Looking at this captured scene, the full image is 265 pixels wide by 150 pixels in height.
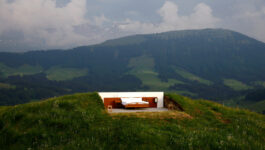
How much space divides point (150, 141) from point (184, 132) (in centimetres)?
330

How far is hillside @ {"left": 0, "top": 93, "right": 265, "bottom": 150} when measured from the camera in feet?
34.6

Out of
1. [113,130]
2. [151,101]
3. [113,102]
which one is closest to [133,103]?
[113,102]

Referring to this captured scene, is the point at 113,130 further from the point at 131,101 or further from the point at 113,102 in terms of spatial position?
the point at 113,102

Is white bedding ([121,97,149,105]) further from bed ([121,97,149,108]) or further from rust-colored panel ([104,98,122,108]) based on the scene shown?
rust-colored panel ([104,98,122,108])

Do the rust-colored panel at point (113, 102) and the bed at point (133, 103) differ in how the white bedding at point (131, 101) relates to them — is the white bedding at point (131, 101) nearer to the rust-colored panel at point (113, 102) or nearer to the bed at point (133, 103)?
the bed at point (133, 103)

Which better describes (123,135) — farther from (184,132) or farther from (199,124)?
(199,124)

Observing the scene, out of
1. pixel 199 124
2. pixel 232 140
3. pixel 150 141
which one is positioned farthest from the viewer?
pixel 199 124

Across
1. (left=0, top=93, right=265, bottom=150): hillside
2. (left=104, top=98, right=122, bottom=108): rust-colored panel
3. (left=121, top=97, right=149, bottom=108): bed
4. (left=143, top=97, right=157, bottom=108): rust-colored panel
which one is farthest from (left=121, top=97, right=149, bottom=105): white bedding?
(left=0, top=93, right=265, bottom=150): hillside

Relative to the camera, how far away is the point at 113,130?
12.1m

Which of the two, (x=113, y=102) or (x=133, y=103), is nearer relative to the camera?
(x=133, y=103)

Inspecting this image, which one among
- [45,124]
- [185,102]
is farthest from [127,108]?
Answer: [45,124]

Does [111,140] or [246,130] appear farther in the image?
[246,130]

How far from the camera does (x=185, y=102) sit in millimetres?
22781

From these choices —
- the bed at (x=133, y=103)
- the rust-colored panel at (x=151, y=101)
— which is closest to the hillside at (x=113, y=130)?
the bed at (x=133, y=103)
